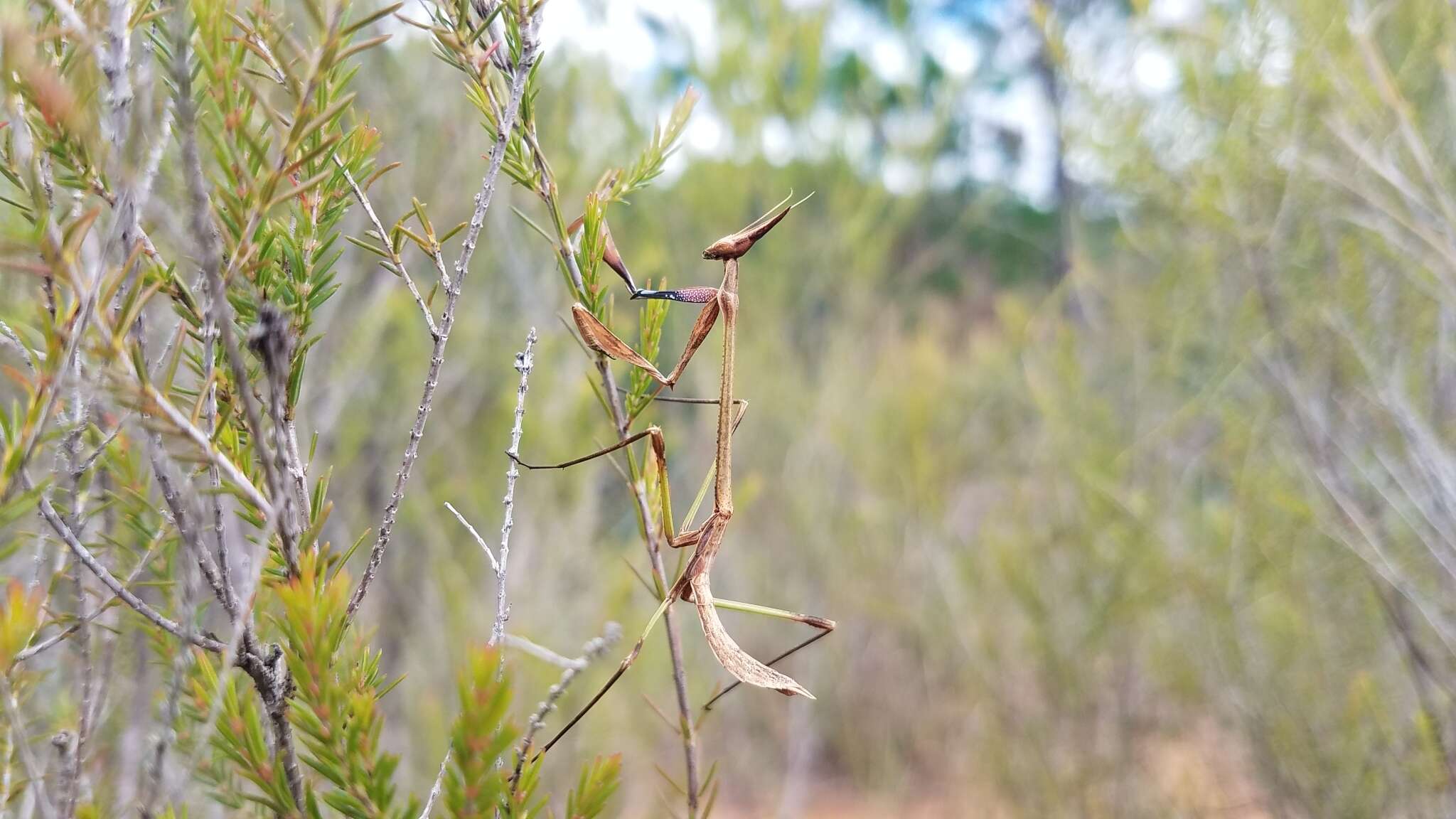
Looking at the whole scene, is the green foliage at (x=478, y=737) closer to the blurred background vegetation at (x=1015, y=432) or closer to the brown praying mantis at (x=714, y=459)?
the brown praying mantis at (x=714, y=459)

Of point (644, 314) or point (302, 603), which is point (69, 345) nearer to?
point (302, 603)

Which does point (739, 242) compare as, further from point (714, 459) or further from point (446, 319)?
point (446, 319)

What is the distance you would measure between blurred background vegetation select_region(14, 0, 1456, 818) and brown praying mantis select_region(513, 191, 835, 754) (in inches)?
17.8

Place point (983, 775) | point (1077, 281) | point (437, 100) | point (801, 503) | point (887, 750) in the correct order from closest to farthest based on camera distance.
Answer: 1. point (437, 100)
2. point (1077, 281)
3. point (983, 775)
4. point (801, 503)
5. point (887, 750)

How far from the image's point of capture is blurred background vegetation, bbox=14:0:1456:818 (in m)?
2.05

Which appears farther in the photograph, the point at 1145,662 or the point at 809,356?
the point at 809,356

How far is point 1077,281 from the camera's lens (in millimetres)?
3117

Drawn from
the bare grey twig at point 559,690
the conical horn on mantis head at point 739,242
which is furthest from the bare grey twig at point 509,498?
the conical horn on mantis head at point 739,242

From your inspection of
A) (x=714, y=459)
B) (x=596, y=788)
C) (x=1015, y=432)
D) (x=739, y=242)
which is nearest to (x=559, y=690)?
(x=596, y=788)

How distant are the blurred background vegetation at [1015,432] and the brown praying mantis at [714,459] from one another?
453 mm

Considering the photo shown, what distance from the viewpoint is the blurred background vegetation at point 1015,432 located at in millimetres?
2049

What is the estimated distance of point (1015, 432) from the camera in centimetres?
450

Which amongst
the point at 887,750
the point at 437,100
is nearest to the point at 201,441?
the point at 437,100

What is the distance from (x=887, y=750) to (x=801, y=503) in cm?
161
